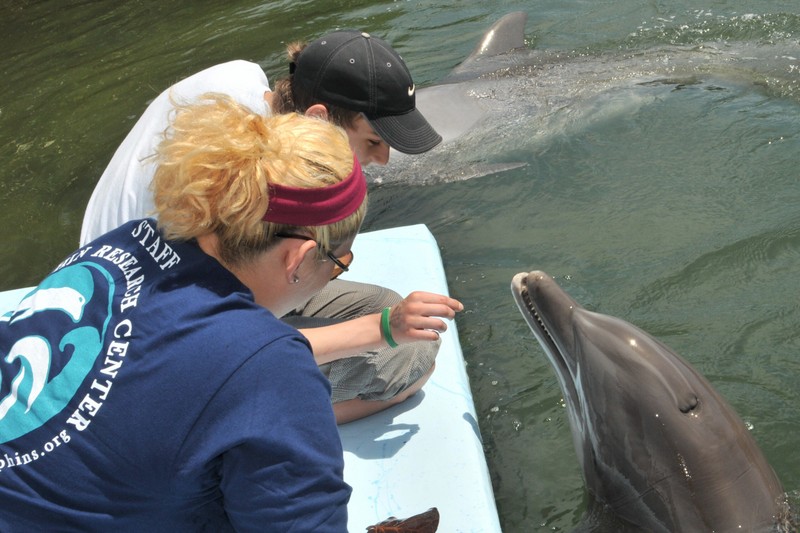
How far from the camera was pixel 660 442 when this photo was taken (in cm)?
312

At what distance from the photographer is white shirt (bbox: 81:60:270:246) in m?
3.35

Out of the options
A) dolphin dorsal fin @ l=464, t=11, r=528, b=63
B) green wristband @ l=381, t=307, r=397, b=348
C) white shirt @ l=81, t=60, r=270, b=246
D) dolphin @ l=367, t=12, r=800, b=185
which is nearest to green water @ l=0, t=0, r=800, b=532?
dolphin @ l=367, t=12, r=800, b=185

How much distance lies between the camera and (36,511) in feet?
6.66

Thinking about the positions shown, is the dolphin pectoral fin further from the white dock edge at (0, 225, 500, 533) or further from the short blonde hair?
the short blonde hair

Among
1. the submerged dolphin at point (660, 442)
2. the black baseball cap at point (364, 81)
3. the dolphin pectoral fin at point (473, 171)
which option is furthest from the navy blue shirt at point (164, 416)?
the dolphin pectoral fin at point (473, 171)

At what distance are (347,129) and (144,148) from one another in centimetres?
87

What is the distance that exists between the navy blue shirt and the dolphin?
500 cm

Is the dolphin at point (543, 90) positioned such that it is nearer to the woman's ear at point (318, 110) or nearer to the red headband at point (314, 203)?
the woman's ear at point (318, 110)

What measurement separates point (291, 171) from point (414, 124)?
1876mm

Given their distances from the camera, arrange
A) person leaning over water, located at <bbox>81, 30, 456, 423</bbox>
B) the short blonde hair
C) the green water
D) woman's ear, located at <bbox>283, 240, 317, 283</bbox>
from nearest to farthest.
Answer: the short blonde hair, woman's ear, located at <bbox>283, 240, 317, 283</bbox>, person leaning over water, located at <bbox>81, 30, 456, 423</bbox>, the green water

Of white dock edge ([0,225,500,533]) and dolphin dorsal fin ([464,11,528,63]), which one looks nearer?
white dock edge ([0,225,500,533])

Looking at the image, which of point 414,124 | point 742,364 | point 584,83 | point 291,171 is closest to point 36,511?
point 291,171

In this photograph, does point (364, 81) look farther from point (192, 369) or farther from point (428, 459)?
point (192, 369)

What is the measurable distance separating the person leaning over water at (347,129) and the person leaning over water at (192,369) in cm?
120
